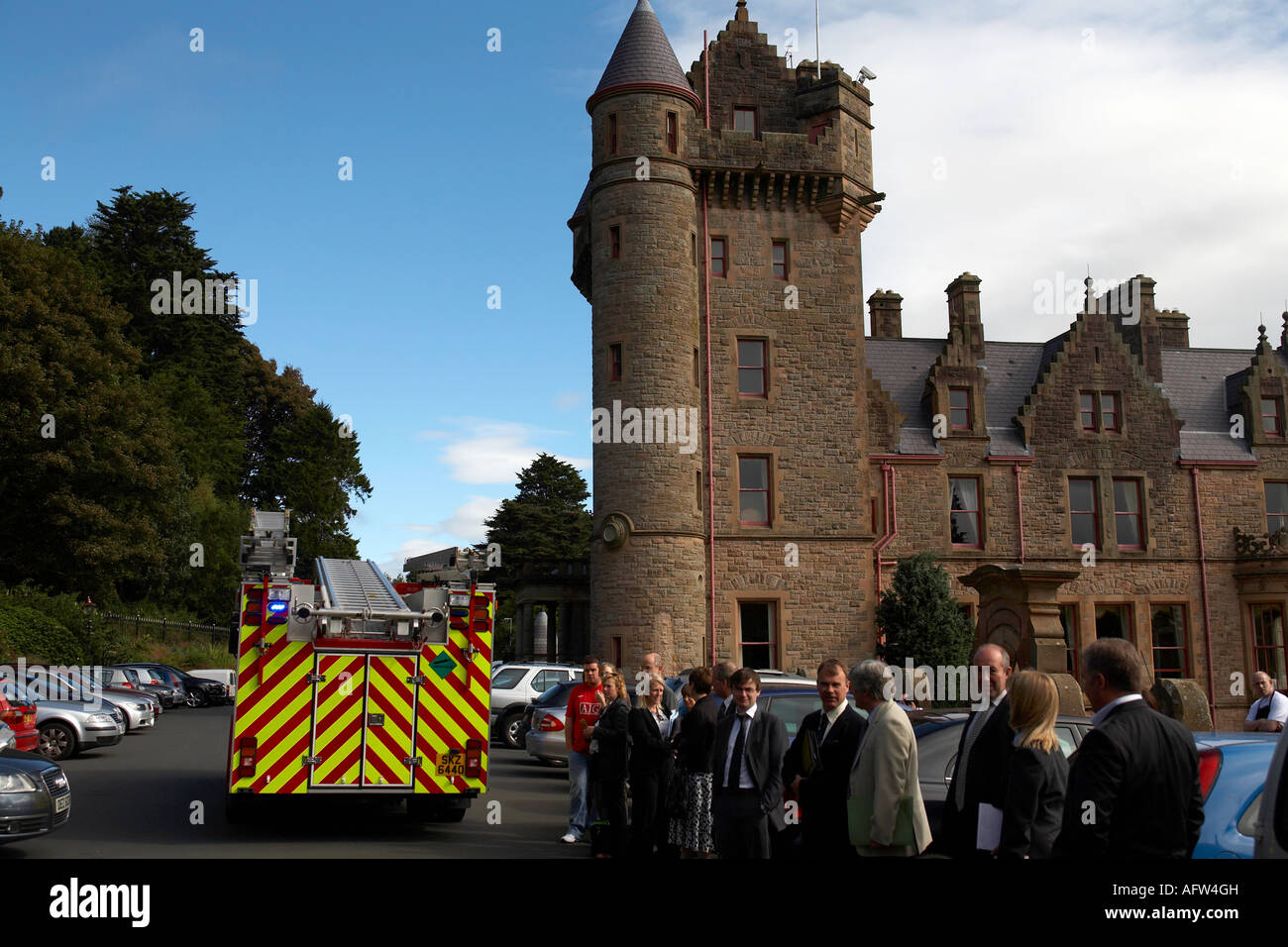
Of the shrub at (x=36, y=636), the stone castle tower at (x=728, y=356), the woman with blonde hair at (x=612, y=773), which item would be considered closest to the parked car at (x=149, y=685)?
the shrub at (x=36, y=636)

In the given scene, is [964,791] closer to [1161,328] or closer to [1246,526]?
[1246,526]

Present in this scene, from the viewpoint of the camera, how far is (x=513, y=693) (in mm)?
24062

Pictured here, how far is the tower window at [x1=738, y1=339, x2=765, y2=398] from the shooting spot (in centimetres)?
3262

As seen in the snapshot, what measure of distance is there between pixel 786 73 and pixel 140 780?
2757 centimetres

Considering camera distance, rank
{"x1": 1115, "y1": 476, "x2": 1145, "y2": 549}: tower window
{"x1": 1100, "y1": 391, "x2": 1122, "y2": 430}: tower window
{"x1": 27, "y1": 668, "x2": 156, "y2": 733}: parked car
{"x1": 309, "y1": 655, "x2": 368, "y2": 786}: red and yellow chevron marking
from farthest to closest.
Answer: {"x1": 1100, "y1": 391, "x2": 1122, "y2": 430}: tower window, {"x1": 1115, "y1": 476, "x2": 1145, "y2": 549}: tower window, {"x1": 27, "y1": 668, "x2": 156, "y2": 733}: parked car, {"x1": 309, "y1": 655, "x2": 368, "y2": 786}: red and yellow chevron marking

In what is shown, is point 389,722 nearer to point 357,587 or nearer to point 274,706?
point 274,706

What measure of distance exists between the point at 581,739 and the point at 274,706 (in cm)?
314

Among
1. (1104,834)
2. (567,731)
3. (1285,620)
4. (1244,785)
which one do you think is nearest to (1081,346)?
(1285,620)

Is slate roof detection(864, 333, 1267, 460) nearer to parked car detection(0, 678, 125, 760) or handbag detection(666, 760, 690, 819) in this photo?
parked car detection(0, 678, 125, 760)

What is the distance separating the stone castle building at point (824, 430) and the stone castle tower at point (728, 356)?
0.23ft

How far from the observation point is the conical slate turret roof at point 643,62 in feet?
104

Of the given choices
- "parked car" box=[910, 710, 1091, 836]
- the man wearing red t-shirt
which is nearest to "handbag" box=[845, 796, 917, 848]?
"parked car" box=[910, 710, 1091, 836]

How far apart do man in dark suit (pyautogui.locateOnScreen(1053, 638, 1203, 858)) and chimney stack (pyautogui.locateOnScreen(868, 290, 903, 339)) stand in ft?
118
